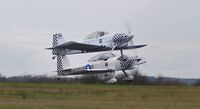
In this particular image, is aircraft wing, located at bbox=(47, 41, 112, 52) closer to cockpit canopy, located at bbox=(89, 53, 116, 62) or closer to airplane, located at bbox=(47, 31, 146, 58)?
airplane, located at bbox=(47, 31, 146, 58)

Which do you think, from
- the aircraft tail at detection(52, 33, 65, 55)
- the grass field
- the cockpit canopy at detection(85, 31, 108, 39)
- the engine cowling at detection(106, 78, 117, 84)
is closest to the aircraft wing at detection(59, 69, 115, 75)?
the engine cowling at detection(106, 78, 117, 84)

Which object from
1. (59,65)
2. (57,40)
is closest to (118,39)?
(59,65)

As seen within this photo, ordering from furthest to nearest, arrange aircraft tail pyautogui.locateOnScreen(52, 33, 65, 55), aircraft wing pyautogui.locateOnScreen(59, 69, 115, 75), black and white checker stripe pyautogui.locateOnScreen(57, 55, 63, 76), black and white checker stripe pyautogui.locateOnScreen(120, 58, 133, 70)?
aircraft tail pyautogui.locateOnScreen(52, 33, 65, 55)
black and white checker stripe pyautogui.locateOnScreen(57, 55, 63, 76)
aircraft wing pyautogui.locateOnScreen(59, 69, 115, 75)
black and white checker stripe pyautogui.locateOnScreen(120, 58, 133, 70)

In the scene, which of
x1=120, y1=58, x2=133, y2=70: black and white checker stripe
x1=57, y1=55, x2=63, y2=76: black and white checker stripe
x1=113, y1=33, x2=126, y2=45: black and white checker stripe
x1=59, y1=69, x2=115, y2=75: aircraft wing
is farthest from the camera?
x1=57, y1=55, x2=63, y2=76: black and white checker stripe

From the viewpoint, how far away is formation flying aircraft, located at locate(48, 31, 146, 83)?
5662 centimetres

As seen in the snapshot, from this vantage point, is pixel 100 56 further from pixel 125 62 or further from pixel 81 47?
pixel 81 47

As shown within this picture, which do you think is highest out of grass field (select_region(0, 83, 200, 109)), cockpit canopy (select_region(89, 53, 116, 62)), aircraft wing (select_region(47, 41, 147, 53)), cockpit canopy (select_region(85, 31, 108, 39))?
cockpit canopy (select_region(85, 31, 108, 39))

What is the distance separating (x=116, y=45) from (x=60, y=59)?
8.14 m

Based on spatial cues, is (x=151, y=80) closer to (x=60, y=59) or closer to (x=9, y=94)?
(x=60, y=59)

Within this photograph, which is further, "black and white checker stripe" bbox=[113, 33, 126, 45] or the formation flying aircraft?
"black and white checker stripe" bbox=[113, 33, 126, 45]

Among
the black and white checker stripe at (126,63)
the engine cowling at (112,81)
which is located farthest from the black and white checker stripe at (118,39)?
the engine cowling at (112,81)

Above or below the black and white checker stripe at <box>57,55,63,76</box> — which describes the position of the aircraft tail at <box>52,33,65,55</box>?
above

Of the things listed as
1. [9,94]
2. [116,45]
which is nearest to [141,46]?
[116,45]

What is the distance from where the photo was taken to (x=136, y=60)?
57188 mm
